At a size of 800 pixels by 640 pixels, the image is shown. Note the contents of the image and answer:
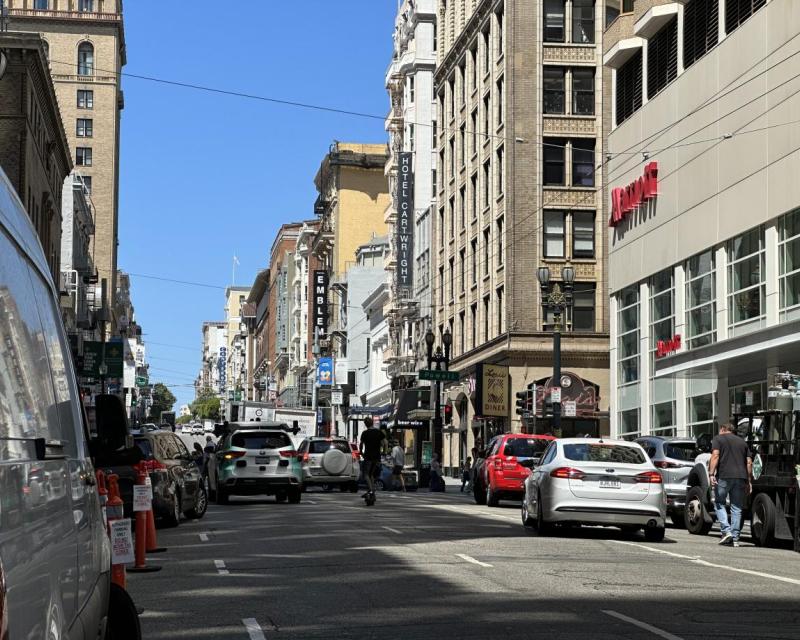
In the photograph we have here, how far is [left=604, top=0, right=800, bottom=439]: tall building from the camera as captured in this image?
33969 millimetres

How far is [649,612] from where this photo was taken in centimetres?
1170

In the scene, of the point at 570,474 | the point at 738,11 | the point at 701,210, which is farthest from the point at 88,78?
the point at 570,474

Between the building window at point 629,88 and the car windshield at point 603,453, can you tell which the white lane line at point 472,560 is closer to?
the car windshield at point 603,453

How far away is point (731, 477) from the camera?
21.0m

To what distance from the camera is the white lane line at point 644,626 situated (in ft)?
33.7

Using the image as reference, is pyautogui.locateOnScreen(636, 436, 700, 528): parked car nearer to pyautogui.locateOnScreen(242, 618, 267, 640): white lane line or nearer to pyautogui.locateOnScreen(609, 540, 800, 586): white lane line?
pyautogui.locateOnScreen(609, 540, 800, 586): white lane line

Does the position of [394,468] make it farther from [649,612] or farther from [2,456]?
[2,456]

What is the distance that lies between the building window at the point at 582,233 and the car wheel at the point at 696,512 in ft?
113

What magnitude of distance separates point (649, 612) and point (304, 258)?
393 feet

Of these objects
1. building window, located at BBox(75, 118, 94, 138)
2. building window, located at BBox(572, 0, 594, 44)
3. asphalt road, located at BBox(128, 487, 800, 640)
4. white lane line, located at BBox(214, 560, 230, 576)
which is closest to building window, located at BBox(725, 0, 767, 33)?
asphalt road, located at BBox(128, 487, 800, 640)

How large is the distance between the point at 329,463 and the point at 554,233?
19.9 meters

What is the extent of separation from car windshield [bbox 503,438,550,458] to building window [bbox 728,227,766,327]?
22.4ft

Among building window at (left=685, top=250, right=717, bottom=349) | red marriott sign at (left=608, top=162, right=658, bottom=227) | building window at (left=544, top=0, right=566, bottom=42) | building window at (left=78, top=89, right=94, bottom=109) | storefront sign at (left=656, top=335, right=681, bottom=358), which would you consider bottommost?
storefront sign at (left=656, top=335, right=681, bottom=358)

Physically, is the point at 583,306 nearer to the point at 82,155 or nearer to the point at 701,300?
the point at 701,300
